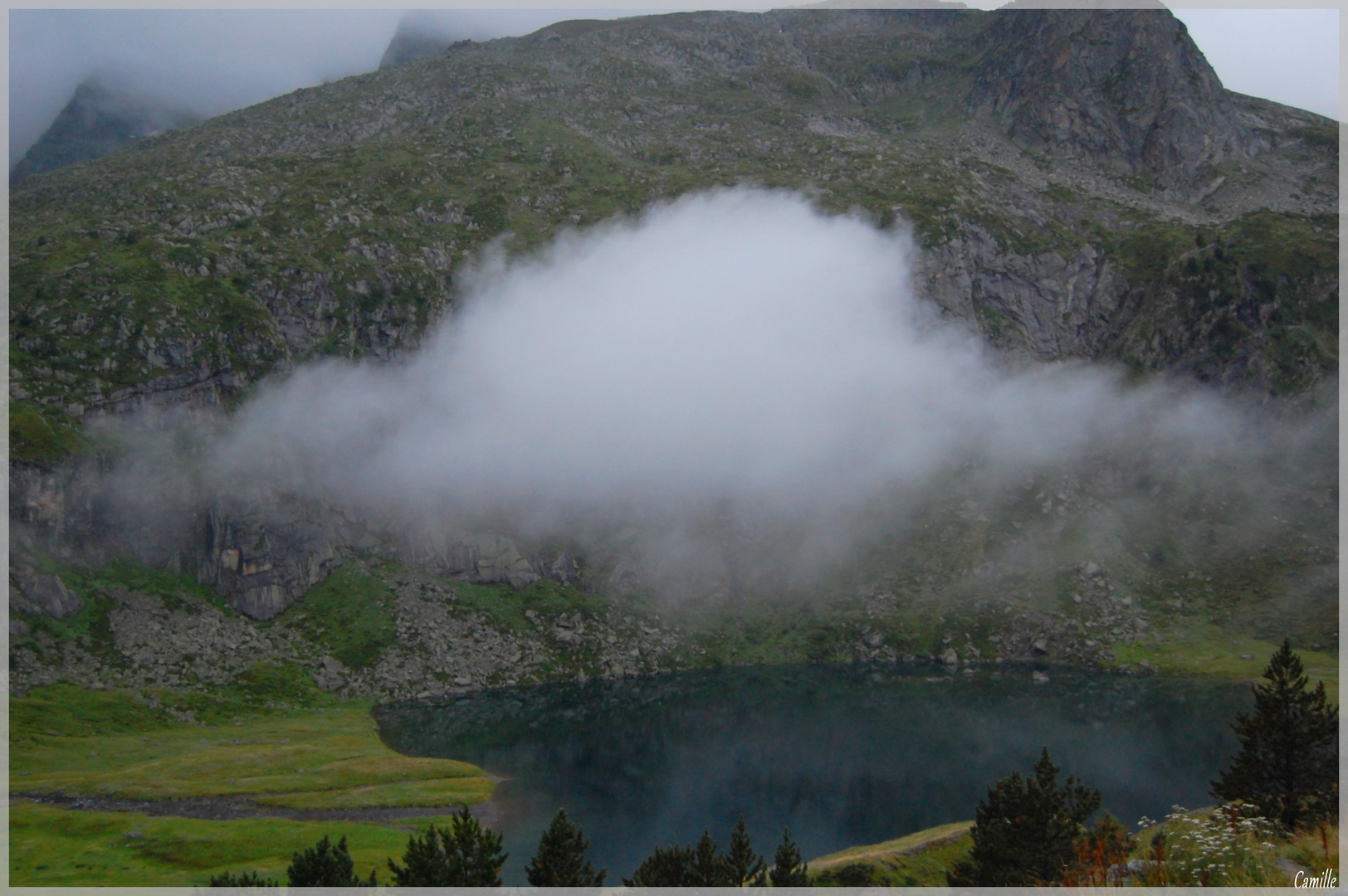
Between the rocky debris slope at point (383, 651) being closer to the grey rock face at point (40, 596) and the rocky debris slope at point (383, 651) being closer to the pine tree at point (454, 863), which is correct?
the grey rock face at point (40, 596)

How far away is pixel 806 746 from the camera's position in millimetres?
104000

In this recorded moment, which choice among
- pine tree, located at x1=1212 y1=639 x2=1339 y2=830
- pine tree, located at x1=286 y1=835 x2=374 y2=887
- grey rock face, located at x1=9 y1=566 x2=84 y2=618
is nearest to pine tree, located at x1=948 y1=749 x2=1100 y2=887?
pine tree, located at x1=1212 y1=639 x2=1339 y2=830

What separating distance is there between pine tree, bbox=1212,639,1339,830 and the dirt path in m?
61.6

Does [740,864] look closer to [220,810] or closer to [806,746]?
[220,810]

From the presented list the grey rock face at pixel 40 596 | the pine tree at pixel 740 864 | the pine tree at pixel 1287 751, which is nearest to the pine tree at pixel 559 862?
the pine tree at pixel 740 864

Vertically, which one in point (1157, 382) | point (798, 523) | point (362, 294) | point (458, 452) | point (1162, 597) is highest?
point (362, 294)

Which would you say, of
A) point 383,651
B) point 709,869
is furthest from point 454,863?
point 383,651

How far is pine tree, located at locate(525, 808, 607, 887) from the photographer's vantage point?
33938 mm

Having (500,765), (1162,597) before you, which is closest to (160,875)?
(500,765)

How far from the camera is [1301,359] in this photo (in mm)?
175250

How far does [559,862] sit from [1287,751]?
2939 cm

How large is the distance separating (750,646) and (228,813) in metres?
102

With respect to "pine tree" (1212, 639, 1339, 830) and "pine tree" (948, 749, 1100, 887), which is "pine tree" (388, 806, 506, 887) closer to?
"pine tree" (948, 749, 1100, 887)

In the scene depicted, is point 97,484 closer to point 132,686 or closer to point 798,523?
point 132,686
